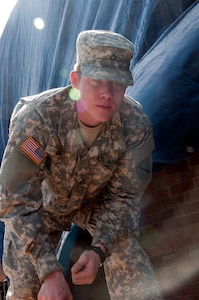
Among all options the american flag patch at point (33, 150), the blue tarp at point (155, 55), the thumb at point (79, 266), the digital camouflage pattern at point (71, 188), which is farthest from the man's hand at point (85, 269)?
the blue tarp at point (155, 55)

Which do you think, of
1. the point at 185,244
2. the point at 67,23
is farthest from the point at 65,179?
the point at 67,23

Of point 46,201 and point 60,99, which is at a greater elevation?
point 60,99

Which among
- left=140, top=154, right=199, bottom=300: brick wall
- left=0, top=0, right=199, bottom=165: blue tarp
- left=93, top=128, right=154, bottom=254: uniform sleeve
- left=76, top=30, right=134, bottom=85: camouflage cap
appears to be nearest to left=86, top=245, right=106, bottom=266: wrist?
left=93, top=128, right=154, bottom=254: uniform sleeve

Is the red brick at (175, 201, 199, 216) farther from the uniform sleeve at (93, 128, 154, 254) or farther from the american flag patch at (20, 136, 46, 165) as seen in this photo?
the american flag patch at (20, 136, 46, 165)

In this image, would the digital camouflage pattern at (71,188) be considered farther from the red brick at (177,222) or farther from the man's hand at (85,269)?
the red brick at (177,222)

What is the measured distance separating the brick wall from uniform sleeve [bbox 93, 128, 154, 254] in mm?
583

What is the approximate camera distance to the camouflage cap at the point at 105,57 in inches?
68.9

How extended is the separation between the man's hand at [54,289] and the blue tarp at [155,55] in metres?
0.81

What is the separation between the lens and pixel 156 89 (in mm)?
2121

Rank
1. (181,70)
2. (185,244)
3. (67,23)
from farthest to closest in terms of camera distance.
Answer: (67,23) < (185,244) < (181,70)

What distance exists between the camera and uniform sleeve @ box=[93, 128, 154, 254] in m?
1.88

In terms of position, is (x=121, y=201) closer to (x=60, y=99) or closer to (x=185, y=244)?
(x=60, y=99)

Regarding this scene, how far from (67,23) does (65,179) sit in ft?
5.02

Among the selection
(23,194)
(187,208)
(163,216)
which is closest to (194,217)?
(187,208)
